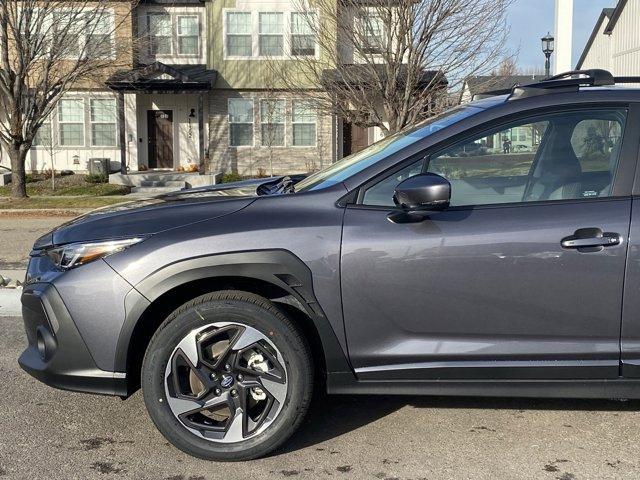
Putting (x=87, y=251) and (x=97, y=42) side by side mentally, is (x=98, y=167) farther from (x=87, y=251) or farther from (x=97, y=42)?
(x=87, y=251)

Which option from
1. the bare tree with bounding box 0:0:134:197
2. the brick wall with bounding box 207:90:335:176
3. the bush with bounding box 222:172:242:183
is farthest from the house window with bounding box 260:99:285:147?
the bare tree with bounding box 0:0:134:197

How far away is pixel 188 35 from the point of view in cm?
2428

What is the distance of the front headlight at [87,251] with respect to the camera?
3.46 meters

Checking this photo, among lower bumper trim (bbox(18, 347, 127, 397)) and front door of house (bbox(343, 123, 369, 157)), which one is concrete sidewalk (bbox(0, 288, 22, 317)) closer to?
lower bumper trim (bbox(18, 347, 127, 397))

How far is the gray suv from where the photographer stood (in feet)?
10.9

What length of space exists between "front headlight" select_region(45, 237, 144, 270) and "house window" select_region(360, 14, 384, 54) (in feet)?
44.4

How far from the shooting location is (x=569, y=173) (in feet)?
12.0

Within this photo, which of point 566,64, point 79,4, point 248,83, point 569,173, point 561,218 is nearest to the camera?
point 561,218

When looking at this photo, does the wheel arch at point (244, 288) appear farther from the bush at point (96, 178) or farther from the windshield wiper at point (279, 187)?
the bush at point (96, 178)

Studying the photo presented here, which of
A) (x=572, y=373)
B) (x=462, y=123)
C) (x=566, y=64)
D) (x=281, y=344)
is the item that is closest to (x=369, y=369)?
(x=281, y=344)

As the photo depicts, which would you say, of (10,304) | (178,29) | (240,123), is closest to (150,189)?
(240,123)

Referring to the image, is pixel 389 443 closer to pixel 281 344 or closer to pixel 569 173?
pixel 281 344

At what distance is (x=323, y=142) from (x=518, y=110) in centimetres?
2107

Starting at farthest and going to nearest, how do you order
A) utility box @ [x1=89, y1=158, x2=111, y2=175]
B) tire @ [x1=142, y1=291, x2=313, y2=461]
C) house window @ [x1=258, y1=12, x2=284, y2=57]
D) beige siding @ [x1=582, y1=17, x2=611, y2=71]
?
beige siding @ [x1=582, y1=17, x2=611, y2=71] < house window @ [x1=258, y1=12, x2=284, y2=57] < utility box @ [x1=89, y1=158, x2=111, y2=175] < tire @ [x1=142, y1=291, x2=313, y2=461]
